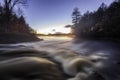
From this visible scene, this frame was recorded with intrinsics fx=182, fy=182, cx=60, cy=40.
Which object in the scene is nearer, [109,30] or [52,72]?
[52,72]

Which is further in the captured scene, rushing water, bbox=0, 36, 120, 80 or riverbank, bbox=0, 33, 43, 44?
riverbank, bbox=0, 33, 43, 44

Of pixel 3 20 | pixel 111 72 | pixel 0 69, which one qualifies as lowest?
pixel 111 72

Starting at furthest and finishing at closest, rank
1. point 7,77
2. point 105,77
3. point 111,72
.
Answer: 1. point 111,72
2. point 105,77
3. point 7,77

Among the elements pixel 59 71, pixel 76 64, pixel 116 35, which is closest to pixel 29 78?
pixel 59 71

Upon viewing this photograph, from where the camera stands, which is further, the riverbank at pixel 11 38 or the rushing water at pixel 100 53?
the riverbank at pixel 11 38

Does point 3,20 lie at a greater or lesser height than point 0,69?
greater

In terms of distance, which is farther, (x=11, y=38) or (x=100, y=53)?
(x=11, y=38)

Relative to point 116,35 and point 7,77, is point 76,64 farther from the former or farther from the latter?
point 116,35

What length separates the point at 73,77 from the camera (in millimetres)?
4547

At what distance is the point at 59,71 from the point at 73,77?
1.92 feet

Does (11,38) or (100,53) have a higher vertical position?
(11,38)

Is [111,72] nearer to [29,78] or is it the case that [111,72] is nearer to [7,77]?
[29,78]

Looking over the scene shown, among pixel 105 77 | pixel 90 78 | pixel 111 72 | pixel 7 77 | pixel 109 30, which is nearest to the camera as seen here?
pixel 7 77

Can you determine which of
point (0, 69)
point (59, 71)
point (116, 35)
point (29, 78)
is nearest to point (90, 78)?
point (59, 71)
